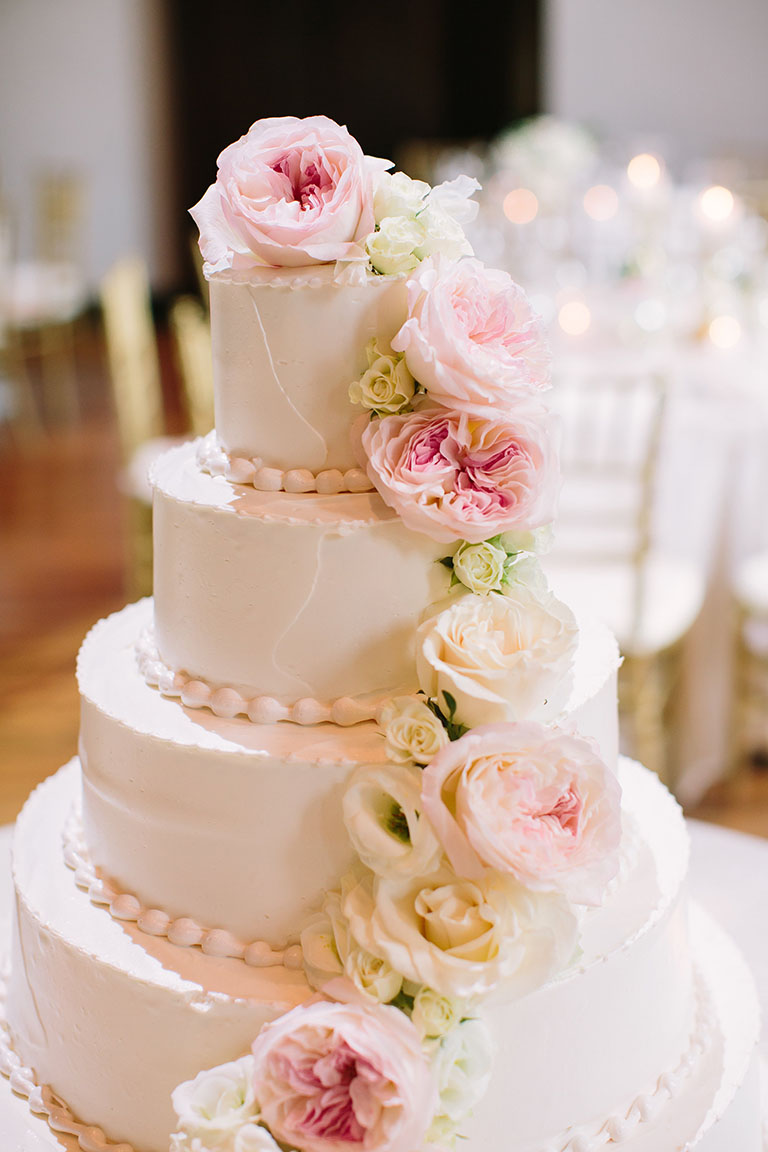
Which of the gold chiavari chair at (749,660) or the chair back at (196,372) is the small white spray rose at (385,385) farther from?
the chair back at (196,372)

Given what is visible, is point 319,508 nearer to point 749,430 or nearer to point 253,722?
point 253,722

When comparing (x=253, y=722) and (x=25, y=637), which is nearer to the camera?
(x=253, y=722)

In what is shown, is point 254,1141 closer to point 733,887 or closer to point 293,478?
point 293,478

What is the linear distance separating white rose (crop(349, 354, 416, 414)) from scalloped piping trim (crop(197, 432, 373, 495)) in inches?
3.6

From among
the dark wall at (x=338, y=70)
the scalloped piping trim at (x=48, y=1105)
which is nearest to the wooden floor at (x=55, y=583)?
the scalloped piping trim at (x=48, y=1105)

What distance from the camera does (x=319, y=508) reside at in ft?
4.39

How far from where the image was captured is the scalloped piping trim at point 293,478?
53.6 inches

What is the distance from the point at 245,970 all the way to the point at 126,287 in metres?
3.24

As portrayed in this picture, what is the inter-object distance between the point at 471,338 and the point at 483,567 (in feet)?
0.74

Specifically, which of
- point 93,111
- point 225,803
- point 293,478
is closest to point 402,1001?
point 225,803

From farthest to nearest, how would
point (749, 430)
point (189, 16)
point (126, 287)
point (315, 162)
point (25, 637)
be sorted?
1. point (189, 16)
2. point (25, 637)
3. point (126, 287)
4. point (749, 430)
5. point (315, 162)

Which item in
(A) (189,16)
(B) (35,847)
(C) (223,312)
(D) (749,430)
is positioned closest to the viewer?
(C) (223,312)

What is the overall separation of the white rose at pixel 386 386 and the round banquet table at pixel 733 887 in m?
0.96

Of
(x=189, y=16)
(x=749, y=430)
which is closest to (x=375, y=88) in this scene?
(x=189, y=16)
